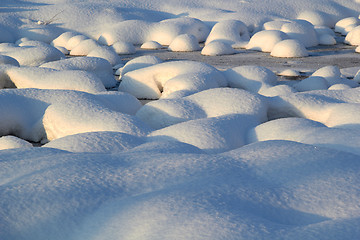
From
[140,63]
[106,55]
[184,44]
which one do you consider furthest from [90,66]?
[184,44]

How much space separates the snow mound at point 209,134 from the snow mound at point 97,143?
20 cm

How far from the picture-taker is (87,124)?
8.11 ft

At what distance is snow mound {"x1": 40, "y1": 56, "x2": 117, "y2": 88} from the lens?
13.2 ft

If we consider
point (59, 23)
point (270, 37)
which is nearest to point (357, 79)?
point (270, 37)

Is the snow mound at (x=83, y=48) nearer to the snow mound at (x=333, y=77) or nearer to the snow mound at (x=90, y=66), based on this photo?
the snow mound at (x=90, y=66)

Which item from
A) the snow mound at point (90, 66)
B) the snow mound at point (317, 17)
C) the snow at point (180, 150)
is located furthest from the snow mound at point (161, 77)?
the snow mound at point (317, 17)

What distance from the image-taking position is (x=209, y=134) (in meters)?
2.16

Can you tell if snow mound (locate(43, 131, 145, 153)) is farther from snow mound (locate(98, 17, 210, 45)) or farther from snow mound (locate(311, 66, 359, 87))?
snow mound (locate(98, 17, 210, 45))

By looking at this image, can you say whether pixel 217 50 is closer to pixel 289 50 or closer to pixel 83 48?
pixel 289 50

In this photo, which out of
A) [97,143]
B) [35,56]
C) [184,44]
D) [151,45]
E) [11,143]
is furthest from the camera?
[151,45]

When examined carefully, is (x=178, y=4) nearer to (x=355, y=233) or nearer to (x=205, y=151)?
(x=205, y=151)

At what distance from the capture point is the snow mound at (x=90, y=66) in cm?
402

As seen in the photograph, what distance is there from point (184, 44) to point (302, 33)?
1.72 m

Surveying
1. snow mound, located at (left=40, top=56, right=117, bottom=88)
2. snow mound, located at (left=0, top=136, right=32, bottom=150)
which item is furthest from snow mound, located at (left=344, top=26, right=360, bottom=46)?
snow mound, located at (left=0, top=136, right=32, bottom=150)
